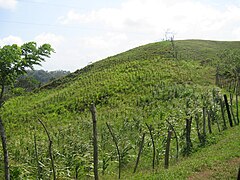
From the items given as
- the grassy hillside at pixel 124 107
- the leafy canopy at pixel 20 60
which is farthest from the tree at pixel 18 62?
the grassy hillside at pixel 124 107

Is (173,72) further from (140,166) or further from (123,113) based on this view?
(140,166)

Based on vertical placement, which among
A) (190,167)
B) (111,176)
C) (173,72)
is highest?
(173,72)

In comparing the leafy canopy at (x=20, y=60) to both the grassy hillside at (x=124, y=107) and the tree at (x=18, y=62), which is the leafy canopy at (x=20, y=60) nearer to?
the tree at (x=18, y=62)

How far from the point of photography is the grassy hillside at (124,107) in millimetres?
15516

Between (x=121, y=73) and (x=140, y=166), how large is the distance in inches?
1480

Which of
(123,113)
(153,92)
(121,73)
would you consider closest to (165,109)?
(123,113)

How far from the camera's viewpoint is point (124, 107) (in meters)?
33.3

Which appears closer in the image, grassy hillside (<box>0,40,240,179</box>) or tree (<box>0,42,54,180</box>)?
tree (<box>0,42,54,180</box>)

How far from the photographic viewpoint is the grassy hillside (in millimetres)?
15516

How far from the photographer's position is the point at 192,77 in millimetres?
43500

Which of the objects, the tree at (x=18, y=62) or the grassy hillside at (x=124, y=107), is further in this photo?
the grassy hillside at (x=124, y=107)

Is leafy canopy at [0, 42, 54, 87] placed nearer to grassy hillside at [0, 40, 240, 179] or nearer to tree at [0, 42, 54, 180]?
tree at [0, 42, 54, 180]

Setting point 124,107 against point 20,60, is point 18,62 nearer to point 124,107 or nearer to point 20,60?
point 20,60

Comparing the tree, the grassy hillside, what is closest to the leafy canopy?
the tree
